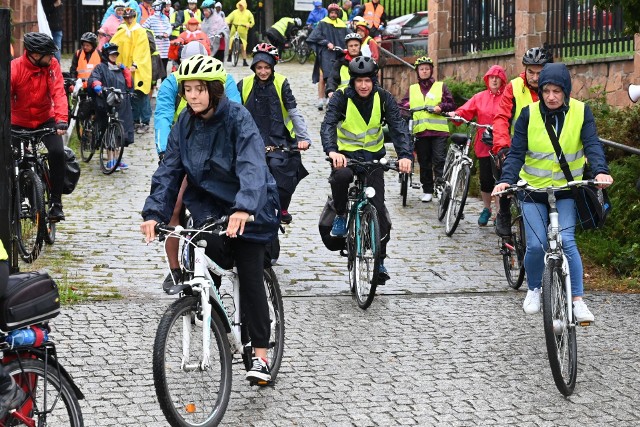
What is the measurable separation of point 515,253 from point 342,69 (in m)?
7.56

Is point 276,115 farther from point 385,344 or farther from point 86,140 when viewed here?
point 86,140

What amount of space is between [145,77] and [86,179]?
13.5 feet

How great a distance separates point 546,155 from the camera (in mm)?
8547

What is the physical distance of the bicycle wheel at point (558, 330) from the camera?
7520 mm

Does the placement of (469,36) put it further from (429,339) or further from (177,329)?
(177,329)

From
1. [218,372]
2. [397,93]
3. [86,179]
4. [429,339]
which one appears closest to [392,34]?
[397,93]

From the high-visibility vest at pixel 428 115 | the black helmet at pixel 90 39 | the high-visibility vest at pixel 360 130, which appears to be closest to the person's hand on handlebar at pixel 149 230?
the high-visibility vest at pixel 360 130

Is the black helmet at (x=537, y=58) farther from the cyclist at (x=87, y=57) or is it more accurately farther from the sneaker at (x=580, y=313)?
the cyclist at (x=87, y=57)

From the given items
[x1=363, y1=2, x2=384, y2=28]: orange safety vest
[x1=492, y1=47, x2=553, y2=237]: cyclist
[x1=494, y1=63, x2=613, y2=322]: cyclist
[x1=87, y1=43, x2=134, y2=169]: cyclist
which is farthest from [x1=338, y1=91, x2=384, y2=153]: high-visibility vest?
A: [x1=363, y1=2, x2=384, y2=28]: orange safety vest

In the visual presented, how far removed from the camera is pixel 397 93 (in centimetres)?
2530

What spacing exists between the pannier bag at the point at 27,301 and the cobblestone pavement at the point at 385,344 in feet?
5.15

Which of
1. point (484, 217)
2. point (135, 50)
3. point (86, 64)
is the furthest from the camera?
point (135, 50)

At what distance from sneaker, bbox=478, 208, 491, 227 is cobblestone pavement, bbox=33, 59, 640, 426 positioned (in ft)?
1.25

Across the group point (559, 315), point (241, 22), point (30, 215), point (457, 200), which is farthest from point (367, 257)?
point (241, 22)
